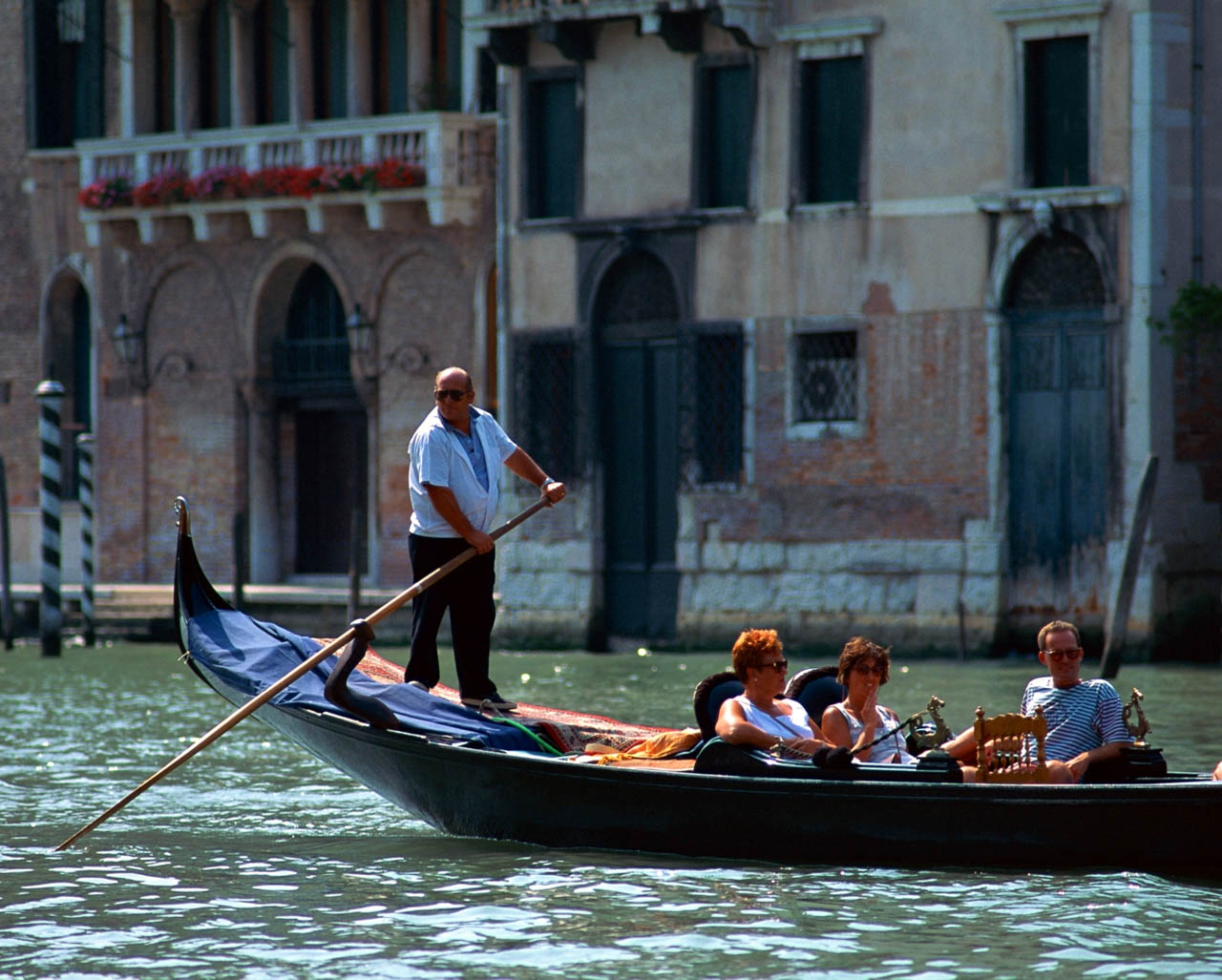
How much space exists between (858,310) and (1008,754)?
1048 centimetres

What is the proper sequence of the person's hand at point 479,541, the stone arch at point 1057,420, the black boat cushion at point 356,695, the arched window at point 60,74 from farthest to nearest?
the arched window at point 60,74 < the stone arch at point 1057,420 < the person's hand at point 479,541 < the black boat cushion at point 356,695

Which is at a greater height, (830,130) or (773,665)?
(830,130)

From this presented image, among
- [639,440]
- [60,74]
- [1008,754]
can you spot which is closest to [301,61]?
[60,74]

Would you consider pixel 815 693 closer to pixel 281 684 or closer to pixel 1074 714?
pixel 1074 714

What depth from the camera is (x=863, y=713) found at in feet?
27.5

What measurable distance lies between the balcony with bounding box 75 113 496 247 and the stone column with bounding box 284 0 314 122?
1.36 feet

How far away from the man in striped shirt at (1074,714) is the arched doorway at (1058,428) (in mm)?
9078

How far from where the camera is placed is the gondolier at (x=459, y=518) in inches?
371

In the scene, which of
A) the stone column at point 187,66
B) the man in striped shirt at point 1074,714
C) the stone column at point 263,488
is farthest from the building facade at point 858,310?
the man in striped shirt at point 1074,714

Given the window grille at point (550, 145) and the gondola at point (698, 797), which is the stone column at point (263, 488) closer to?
the window grille at point (550, 145)

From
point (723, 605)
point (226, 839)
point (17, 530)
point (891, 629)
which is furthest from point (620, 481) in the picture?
point (226, 839)

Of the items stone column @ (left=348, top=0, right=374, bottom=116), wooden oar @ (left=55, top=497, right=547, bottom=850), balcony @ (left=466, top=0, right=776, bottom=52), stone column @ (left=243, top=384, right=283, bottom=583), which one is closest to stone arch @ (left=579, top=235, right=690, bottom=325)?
balcony @ (left=466, top=0, right=776, bottom=52)

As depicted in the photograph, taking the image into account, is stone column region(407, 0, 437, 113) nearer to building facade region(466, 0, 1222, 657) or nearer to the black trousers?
building facade region(466, 0, 1222, 657)

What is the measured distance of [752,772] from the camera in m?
8.42
